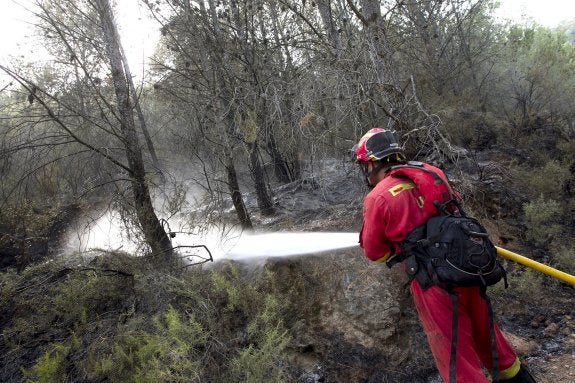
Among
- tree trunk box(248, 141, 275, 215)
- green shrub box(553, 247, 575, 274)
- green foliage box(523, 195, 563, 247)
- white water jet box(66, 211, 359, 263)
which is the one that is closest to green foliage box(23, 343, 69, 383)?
white water jet box(66, 211, 359, 263)

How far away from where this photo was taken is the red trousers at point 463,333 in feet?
8.57

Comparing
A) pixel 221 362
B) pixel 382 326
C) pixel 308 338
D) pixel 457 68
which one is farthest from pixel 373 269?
pixel 457 68

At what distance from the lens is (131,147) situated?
571 cm

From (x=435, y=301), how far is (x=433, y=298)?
23 millimetres

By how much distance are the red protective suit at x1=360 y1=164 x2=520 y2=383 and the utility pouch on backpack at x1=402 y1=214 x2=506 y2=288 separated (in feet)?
0.42

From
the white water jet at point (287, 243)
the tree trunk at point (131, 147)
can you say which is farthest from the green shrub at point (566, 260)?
the tree trunk at point (131, 147)

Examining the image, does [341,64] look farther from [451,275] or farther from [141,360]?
[141,360]

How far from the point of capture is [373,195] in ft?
9.55

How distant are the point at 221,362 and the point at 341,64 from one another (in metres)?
3.83

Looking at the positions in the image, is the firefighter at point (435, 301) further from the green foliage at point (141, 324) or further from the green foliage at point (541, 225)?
the green foliage at point (541, 225)

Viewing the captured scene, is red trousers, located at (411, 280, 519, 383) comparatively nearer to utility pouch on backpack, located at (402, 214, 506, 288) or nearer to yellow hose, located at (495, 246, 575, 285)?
utility pouch on backpack, located at (402, 214, 506, 288)

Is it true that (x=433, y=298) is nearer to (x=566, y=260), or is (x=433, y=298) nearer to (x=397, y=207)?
(x=397, y=207)

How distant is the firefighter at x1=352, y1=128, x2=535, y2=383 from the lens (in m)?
2.65

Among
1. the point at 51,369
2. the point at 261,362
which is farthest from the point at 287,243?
the point at 51,369
